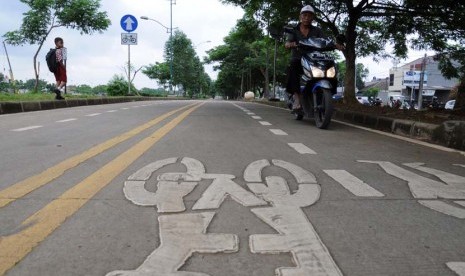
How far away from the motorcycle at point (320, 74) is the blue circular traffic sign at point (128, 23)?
53.1ft

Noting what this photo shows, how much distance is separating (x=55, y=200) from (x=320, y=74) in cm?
609

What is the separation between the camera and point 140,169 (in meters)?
4.26

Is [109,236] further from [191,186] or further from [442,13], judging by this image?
[442,13]

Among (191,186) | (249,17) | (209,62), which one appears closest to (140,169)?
(191,186)

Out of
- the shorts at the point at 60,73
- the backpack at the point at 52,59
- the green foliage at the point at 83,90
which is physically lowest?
the green foliage at the point at 83,90

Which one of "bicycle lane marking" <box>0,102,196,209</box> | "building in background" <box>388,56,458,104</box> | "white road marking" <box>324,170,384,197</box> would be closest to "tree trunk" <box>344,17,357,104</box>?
"bicycle lane marking" <box>0,102,196,209</box>

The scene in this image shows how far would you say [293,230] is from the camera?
2.72 metres

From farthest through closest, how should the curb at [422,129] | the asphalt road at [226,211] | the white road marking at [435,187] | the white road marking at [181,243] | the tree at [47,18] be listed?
the tree at [47,18] → the curb at [422,129] → the white road marking at [435,187] → the asphalt road at [226,211] → the white road marking at [181,243]

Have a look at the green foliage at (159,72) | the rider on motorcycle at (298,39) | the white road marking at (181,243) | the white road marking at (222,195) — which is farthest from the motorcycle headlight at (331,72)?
the green foliage at (159,72)

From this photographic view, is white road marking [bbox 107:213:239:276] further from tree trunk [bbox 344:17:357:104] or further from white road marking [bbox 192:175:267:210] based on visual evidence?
tree trunk [bbox 344:17:357:104]

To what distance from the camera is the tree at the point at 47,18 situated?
2192cm

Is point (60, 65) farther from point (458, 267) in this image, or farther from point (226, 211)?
point (458, 267)

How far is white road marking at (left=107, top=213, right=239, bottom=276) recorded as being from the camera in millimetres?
2174

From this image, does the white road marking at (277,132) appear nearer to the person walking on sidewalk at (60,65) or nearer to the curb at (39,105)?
the curb at (39,105)
